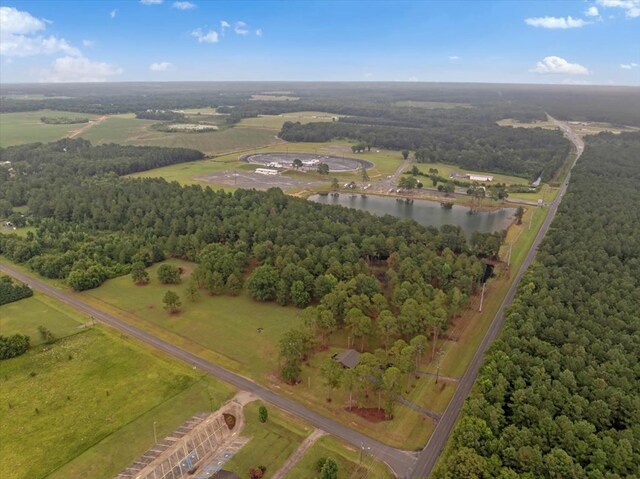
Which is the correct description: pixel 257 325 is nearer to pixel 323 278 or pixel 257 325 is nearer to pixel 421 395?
pixel 323 278

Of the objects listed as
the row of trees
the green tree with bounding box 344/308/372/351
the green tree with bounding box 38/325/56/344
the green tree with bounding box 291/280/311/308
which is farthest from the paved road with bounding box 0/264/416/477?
the green tree with bounding box 291/280/311/308

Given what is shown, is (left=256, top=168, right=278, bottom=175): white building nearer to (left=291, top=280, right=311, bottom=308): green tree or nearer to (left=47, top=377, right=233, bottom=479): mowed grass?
(left=291, top=280, right=311, bottom=308): green tree

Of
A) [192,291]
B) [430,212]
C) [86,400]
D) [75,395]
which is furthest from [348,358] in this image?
[430,212]

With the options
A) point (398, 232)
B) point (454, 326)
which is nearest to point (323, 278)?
point (454, 326)

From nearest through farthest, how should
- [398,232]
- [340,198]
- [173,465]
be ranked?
1. [173,465]
2. [398,232]
3. [340,198]

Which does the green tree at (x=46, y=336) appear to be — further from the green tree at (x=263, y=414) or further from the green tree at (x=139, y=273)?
the green tree at (x=263, y=414)

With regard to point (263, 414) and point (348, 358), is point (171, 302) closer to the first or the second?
point (263, 414)
